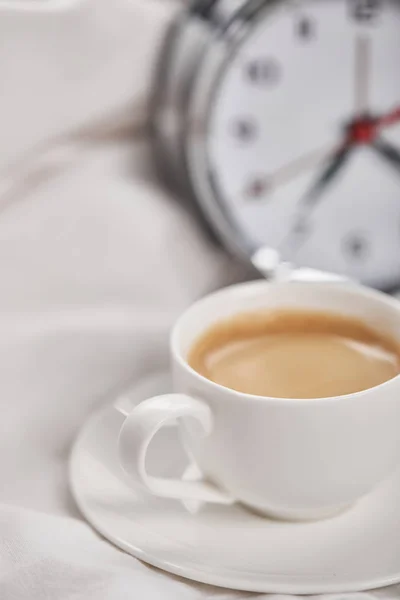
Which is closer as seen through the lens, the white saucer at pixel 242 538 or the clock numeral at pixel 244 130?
the white saucer at pixel 242 538

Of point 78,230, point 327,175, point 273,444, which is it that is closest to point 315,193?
point 327,175

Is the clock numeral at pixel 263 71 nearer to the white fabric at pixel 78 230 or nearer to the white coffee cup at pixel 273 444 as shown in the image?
the white fabric at pixel 78 230

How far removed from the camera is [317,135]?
32.4 inches

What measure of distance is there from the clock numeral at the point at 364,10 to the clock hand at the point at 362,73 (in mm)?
16

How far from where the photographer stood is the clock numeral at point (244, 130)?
81 cm

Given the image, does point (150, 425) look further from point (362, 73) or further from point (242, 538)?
point (362, 73)

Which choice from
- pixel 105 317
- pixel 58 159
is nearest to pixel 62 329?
pixel 105 317

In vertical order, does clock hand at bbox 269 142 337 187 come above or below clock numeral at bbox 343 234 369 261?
above

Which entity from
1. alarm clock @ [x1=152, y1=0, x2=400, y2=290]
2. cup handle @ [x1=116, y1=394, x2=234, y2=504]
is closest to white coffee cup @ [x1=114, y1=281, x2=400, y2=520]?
cup handle @ [x1=116, y1=394, x2=234, y2=504]

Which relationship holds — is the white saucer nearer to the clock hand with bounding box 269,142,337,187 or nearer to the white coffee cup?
the white coffee cup

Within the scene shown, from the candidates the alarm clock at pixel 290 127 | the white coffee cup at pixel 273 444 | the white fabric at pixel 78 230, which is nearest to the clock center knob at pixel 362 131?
the alarm clock at pixel 290 127

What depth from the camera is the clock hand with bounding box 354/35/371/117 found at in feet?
2.63

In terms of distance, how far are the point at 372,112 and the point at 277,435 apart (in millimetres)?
396

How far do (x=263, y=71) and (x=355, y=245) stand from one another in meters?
0.19
